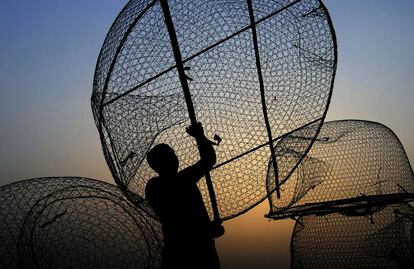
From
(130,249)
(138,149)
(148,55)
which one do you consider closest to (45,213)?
(130,249)

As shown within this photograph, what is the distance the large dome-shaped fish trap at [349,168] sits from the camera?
5.28 meters

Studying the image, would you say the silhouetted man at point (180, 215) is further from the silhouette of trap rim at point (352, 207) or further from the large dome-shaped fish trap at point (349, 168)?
the large dome-shaped fish trap at point (349, 168)

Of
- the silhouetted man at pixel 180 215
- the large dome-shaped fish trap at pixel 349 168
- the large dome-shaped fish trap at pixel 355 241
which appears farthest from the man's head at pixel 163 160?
the large dome-shaped fish trap at pixel 355 241

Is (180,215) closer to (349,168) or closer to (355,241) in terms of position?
(355,241)

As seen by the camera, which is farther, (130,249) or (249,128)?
(130,249)

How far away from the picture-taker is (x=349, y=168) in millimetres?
5438

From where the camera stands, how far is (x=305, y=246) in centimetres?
543

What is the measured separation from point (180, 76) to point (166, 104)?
0.38m

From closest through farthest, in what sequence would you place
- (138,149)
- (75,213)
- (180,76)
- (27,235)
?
(180,76) < (138,149) < (27,235) < (75,213)

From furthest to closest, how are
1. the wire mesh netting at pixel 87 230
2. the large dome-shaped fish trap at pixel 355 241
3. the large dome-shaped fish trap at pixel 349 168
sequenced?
the large dome-shaped fish trap at pixel 349 168 → the large dome-shaped fish trap at pixel 355 241 → the wire mesh netting at pixel 87 230

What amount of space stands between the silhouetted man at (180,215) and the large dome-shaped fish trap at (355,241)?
123 inches

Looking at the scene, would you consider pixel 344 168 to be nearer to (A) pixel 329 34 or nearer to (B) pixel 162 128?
(A) pixel 329 34

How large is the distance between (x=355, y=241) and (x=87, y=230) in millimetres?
2973

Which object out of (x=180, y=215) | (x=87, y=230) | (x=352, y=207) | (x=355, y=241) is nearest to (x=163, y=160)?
(x=180, y=215)
